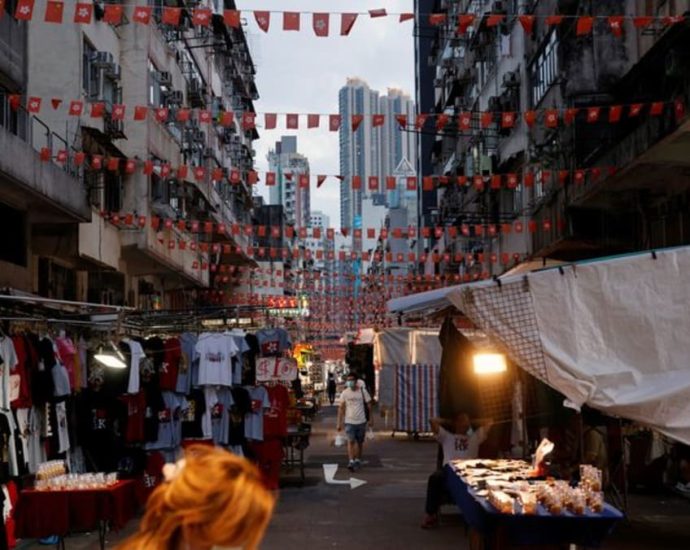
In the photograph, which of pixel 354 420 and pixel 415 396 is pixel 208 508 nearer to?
pixel 354 420

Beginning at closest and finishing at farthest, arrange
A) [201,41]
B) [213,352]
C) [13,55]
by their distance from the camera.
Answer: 1. [213,352]
2. [13,55]
3. [201,41]

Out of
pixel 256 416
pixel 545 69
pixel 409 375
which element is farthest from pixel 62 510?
pixel 545 69

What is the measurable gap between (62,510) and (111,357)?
3.40 m

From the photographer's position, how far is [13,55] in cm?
1906

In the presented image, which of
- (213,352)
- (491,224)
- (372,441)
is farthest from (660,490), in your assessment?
(491,224)

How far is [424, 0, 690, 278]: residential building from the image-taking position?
1792 centimetres

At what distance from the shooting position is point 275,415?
15.5 m

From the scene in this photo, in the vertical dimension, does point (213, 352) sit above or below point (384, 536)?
above

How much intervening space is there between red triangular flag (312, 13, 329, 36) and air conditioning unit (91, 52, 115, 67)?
10.8 m

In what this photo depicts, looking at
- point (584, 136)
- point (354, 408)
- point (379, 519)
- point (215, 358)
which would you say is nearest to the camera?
point (379, 519)

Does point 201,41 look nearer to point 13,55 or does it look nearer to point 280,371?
point 13,55

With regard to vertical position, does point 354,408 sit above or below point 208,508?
below

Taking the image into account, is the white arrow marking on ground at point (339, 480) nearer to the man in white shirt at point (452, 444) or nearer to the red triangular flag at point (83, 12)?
the man in white shirt at point (452, 444)

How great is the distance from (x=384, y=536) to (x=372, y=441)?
14.6 metres
